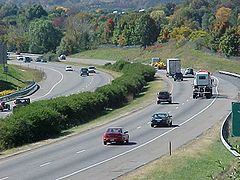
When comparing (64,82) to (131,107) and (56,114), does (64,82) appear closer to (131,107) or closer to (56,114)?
(131,107)

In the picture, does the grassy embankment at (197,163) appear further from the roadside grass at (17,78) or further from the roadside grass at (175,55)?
the roadside grass at (175,55)

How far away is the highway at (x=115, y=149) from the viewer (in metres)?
37.2

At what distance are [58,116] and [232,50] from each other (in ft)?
276

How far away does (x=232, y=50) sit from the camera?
137 metres

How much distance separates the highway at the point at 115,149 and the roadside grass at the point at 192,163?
99 centimetres

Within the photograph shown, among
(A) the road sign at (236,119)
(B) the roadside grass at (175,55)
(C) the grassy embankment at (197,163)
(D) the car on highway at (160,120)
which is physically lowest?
(B) the roadside grass at (175,55)

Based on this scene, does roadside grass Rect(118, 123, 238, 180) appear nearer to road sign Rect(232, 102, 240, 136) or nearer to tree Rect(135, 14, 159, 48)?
road sign Rect(232, 102, 240, 136)

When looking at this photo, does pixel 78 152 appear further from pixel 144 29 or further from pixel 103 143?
pixel 144 29

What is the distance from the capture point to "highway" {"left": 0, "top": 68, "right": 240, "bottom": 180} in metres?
37.2

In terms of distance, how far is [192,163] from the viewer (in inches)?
1569

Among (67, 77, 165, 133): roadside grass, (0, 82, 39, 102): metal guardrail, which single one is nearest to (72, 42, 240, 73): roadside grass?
(67, 77, 165, 133): roadside grass

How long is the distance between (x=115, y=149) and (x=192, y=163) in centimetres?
735

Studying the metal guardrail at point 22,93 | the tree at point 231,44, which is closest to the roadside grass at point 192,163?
the metal guardrail at point 22,93

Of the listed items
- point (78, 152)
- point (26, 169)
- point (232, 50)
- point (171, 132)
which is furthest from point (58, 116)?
point (232, 50)
